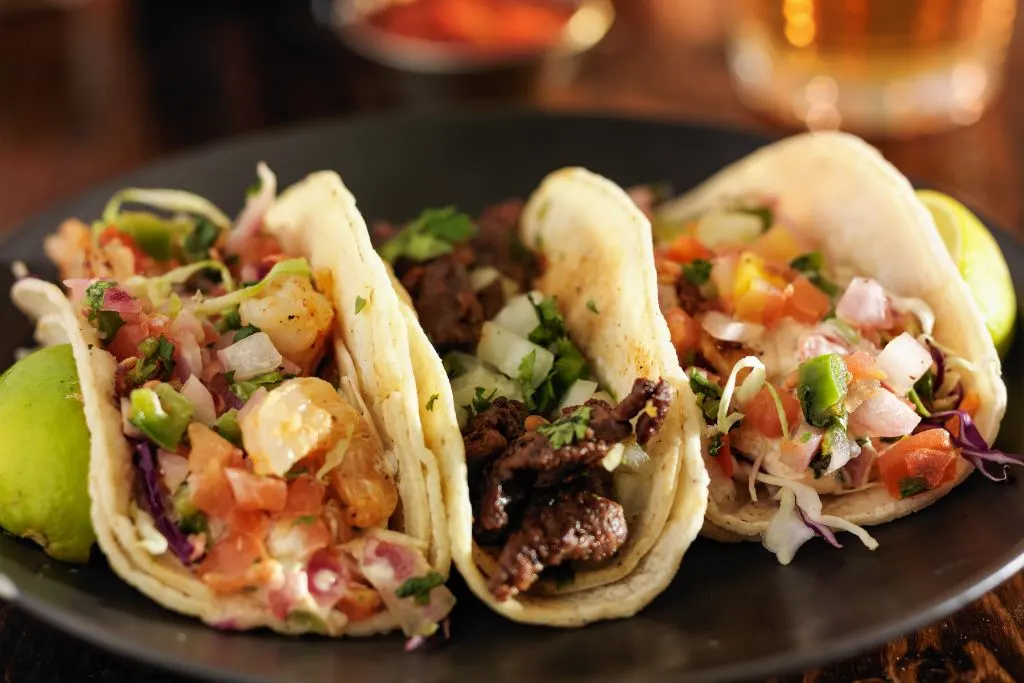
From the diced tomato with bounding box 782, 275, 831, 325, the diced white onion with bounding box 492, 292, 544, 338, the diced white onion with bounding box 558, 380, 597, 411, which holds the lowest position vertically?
the diced white onion with bounding box 558, 380, 597, 411

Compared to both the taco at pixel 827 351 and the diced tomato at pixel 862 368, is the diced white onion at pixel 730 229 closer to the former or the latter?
the taco at pixel 827 351

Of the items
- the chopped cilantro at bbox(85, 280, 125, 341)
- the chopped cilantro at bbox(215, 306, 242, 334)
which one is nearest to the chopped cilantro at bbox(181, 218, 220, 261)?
the chopped cilantro at bbox(215, 306, 242, 334)

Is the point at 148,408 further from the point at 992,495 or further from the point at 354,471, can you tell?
the point at 992,495

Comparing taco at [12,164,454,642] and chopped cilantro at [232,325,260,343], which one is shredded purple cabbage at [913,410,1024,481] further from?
chopped cilantro at [232,325,260,343]

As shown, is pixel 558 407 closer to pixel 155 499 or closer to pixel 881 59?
pixel 155 499

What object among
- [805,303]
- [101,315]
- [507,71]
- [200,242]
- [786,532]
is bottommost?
[786,532]

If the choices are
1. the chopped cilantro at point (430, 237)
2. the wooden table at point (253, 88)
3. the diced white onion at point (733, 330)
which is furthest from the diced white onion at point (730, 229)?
the wooden table at point (253, 88)

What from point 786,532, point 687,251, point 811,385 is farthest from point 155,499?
point 687,251
